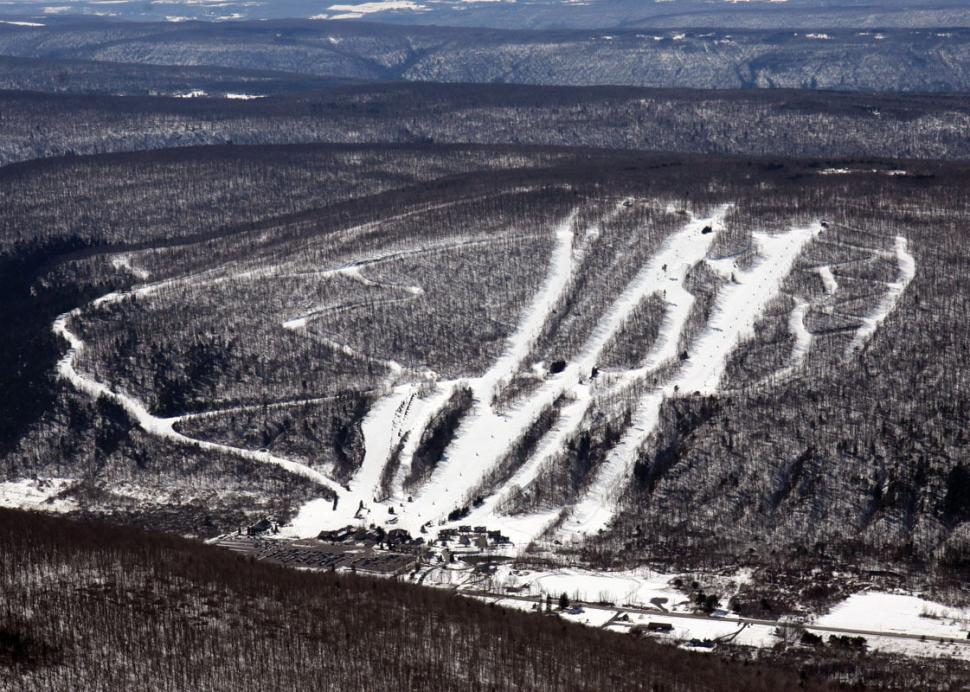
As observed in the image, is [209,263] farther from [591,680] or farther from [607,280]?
[591,680]

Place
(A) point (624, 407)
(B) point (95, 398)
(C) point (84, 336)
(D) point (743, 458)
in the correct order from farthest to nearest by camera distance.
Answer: (C) point (84, 336)
(B) point (95, 398)
(A) point (624, 407)
(D) point (743, 458)

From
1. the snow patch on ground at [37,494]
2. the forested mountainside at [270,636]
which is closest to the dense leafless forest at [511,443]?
the forested mountainside at [270,636]

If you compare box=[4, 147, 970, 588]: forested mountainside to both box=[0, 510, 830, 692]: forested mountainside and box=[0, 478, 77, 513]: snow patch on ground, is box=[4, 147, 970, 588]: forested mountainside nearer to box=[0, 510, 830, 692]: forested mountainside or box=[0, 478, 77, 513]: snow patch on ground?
box=[0, 478, 77, 513]: snow patch on ground

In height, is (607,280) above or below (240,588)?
above

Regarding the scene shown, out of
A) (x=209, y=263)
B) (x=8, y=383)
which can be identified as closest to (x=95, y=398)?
(x=8, y=383)

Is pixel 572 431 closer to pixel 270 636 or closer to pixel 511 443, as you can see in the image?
pixel 511 443

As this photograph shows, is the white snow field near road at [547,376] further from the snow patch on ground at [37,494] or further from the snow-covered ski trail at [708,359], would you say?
the snow patch on ground at [37,494]
